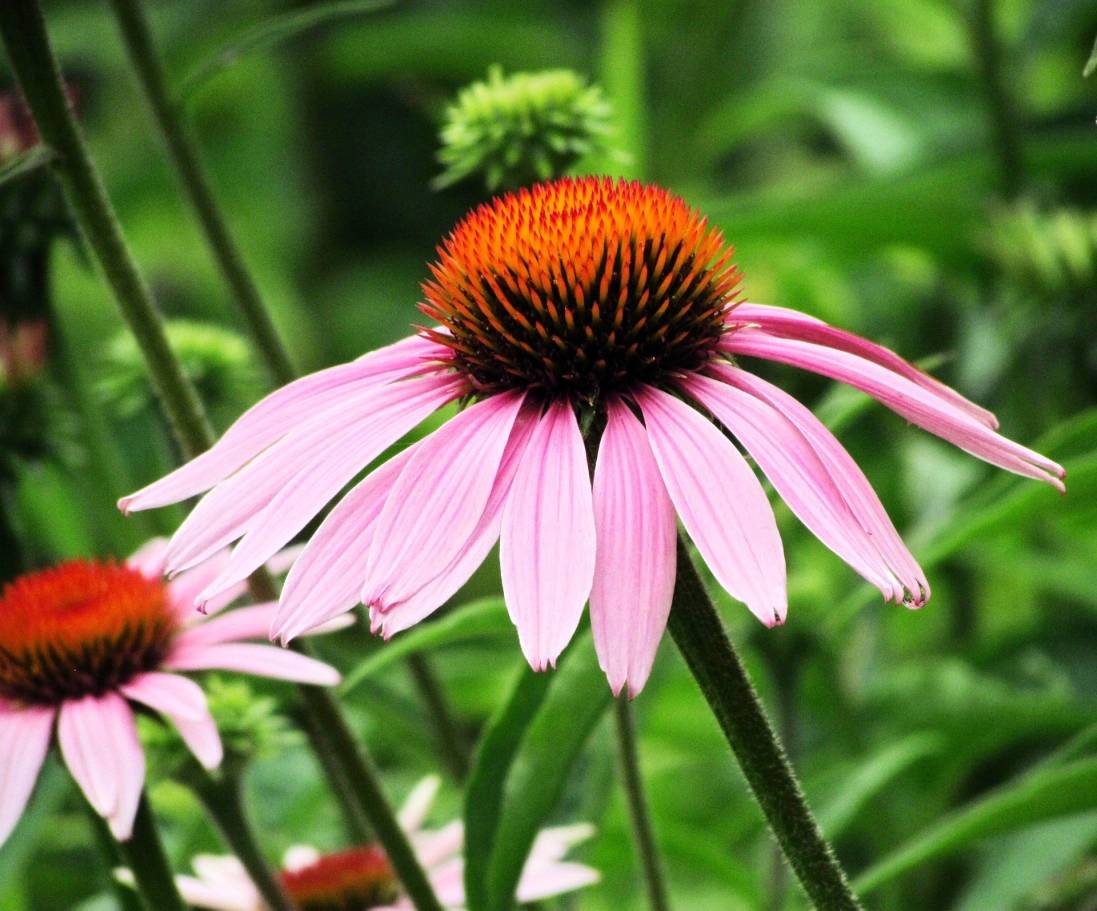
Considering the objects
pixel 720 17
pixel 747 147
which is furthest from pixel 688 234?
pixel 747 147

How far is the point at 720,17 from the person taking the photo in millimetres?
1704

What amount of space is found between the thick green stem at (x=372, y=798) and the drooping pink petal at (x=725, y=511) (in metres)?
0.20

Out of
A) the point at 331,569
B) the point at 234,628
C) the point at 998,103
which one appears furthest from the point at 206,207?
the point at 998,103

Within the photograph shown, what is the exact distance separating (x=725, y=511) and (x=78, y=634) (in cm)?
27

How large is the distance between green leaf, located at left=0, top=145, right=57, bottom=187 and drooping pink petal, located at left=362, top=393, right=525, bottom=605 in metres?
0.17

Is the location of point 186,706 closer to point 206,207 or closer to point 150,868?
point 150,868

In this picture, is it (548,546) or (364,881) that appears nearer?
(548,546)

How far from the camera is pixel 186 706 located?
51cm

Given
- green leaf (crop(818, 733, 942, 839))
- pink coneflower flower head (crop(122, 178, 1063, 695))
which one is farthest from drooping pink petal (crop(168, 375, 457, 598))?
green leaf (crop(818, 733, 942, 839))

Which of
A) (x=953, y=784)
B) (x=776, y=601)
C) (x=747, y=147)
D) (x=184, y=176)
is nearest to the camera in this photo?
(x=776, y=601)

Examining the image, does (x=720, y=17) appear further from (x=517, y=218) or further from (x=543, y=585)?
(x=543, y=585)

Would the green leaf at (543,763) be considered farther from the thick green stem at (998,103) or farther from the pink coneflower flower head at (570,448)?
the thick green stem at (998,103)

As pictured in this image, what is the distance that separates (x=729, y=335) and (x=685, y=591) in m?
0.11

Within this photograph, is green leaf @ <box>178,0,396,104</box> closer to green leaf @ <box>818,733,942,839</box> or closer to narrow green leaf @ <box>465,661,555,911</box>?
narrow green leaf @ <box>465,661,555,911</box>
